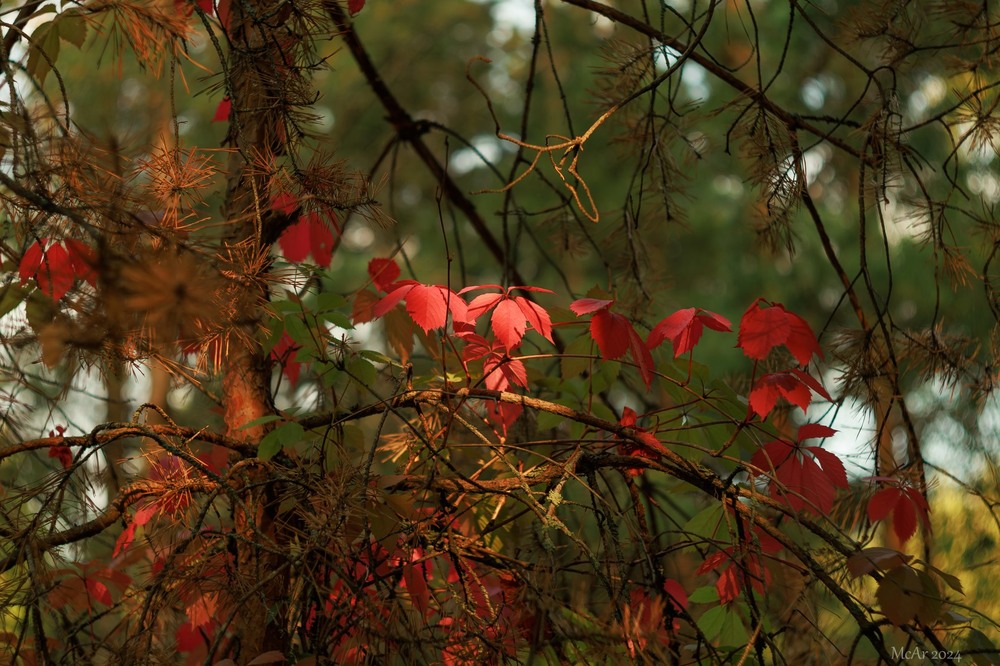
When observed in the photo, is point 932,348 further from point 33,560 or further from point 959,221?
point 959,221

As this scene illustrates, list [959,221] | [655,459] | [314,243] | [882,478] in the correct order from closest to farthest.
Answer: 1. [655,459]
2. [882,478]
3. [314,243]
4. [959,221]

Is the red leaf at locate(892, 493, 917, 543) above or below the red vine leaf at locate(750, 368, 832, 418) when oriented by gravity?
below

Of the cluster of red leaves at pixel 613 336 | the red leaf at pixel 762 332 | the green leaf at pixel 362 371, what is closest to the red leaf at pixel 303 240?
the green leaf at pixel 362 371

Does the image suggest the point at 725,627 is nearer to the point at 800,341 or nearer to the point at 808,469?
the point at 808,469

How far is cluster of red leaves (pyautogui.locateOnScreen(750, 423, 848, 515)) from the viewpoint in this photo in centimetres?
115

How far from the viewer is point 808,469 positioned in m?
1.16

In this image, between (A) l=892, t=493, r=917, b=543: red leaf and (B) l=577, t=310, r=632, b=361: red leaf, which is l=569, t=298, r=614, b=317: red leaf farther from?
(A) l=892, t=493, r=917, b=543: red leaf

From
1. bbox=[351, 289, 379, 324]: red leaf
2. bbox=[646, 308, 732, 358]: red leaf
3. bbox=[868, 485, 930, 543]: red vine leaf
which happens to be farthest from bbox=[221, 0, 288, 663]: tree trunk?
bbox=[868, 485, 930, 543]: red vine leaf

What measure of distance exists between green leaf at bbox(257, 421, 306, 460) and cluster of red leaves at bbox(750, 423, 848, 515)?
1.99 feet

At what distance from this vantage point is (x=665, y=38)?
4.36 feet

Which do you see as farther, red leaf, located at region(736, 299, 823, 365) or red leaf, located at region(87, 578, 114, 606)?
red leaf, located at region(87, 578, 114, 606)

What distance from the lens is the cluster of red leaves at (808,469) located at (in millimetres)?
1151

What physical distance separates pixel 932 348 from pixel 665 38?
66cm

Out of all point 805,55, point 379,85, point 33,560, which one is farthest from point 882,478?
point 805,55
